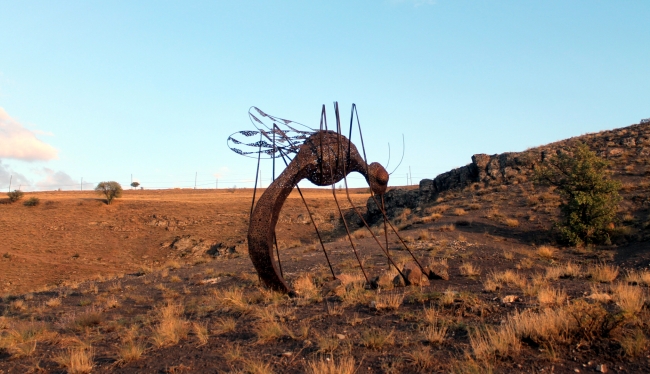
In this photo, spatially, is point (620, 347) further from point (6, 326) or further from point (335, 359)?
point (6, 326)

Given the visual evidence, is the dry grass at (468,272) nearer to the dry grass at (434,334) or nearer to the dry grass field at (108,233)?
the dry grass at (434,334)

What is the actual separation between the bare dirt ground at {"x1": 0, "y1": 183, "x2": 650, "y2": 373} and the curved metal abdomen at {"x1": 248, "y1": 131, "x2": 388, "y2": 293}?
0.82m

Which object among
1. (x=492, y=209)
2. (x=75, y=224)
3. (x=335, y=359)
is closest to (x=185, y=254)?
(x=75, y=224)

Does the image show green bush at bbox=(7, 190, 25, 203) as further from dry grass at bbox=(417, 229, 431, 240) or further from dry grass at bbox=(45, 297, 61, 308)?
dry grass at bbox=(417, 229, 431, 240)

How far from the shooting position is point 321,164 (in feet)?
38.0

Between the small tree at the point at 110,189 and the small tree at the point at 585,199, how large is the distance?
152 ft

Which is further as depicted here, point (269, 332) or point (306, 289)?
point (306, 289)

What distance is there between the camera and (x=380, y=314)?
841 centimetres

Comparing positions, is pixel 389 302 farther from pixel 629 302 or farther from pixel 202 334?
pixel 629 302

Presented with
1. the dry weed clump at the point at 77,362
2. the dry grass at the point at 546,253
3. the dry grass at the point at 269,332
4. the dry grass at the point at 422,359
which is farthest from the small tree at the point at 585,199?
the dry weed clump at the point at 77,362

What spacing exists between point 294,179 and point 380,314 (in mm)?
3979

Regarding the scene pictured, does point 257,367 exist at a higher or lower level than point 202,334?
higher

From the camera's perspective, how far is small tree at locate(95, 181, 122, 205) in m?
54.5

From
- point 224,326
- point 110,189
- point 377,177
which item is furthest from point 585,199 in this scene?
point 110,189
